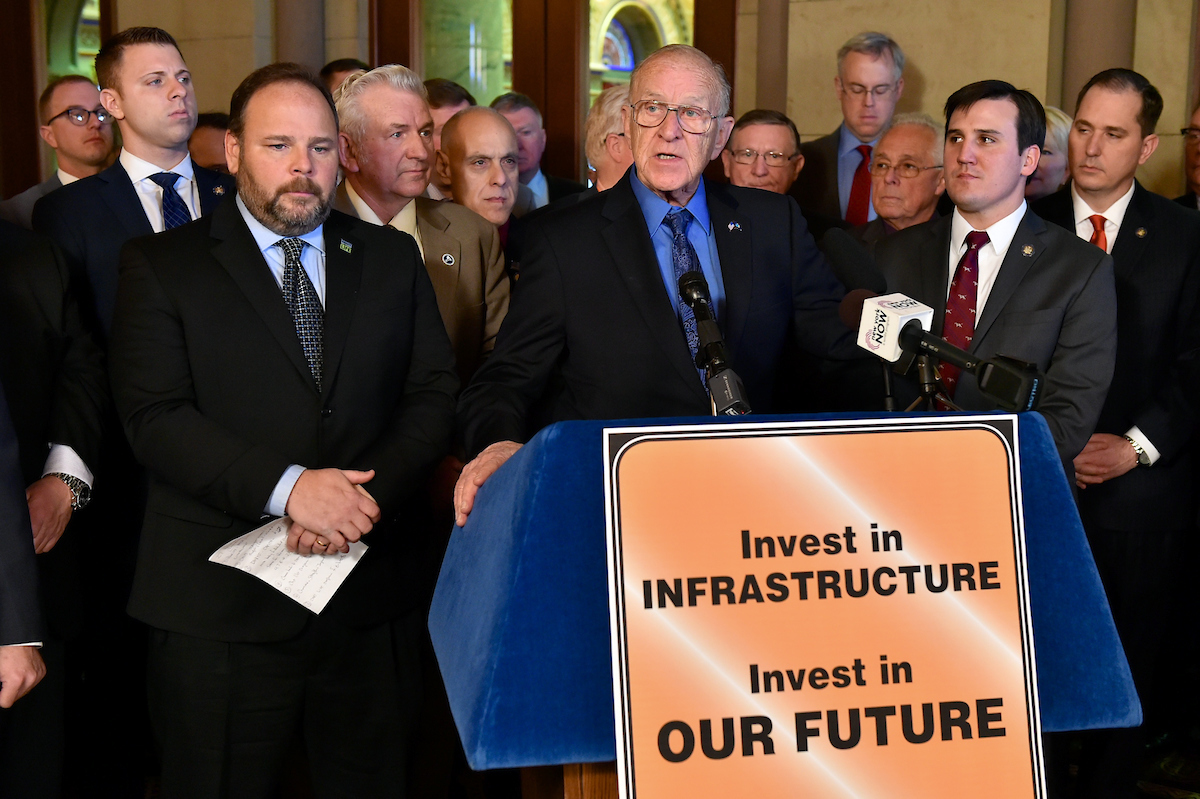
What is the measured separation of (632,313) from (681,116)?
0.41 m

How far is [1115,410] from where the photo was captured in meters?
2.97

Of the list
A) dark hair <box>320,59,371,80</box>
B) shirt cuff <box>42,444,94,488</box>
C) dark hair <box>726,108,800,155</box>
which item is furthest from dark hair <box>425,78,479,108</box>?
shirt cuff <box>42,444,94,488</box>

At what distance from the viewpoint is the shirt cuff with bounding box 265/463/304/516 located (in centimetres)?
209

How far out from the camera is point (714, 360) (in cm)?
145

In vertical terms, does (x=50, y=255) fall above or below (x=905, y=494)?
above

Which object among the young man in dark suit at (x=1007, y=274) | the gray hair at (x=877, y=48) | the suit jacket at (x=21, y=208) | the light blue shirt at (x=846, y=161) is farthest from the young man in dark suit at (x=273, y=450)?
the gray hair at (x=877, y=48)

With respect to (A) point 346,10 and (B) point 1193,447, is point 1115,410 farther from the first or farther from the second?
(A) point 346,10

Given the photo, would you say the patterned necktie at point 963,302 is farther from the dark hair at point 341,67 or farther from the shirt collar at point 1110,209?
the dark hair at point 341,67

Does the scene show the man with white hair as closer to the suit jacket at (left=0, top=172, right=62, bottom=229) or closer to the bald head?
the bald head

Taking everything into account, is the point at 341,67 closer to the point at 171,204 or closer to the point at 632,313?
the point at 171,204

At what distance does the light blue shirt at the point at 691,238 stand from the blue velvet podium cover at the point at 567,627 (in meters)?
1.01

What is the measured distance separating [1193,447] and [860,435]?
2.43 meters

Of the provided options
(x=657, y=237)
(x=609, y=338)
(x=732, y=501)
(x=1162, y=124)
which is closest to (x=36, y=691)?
(x=609, y=338)

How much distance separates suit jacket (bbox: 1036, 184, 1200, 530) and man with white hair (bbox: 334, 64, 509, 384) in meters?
1.69
